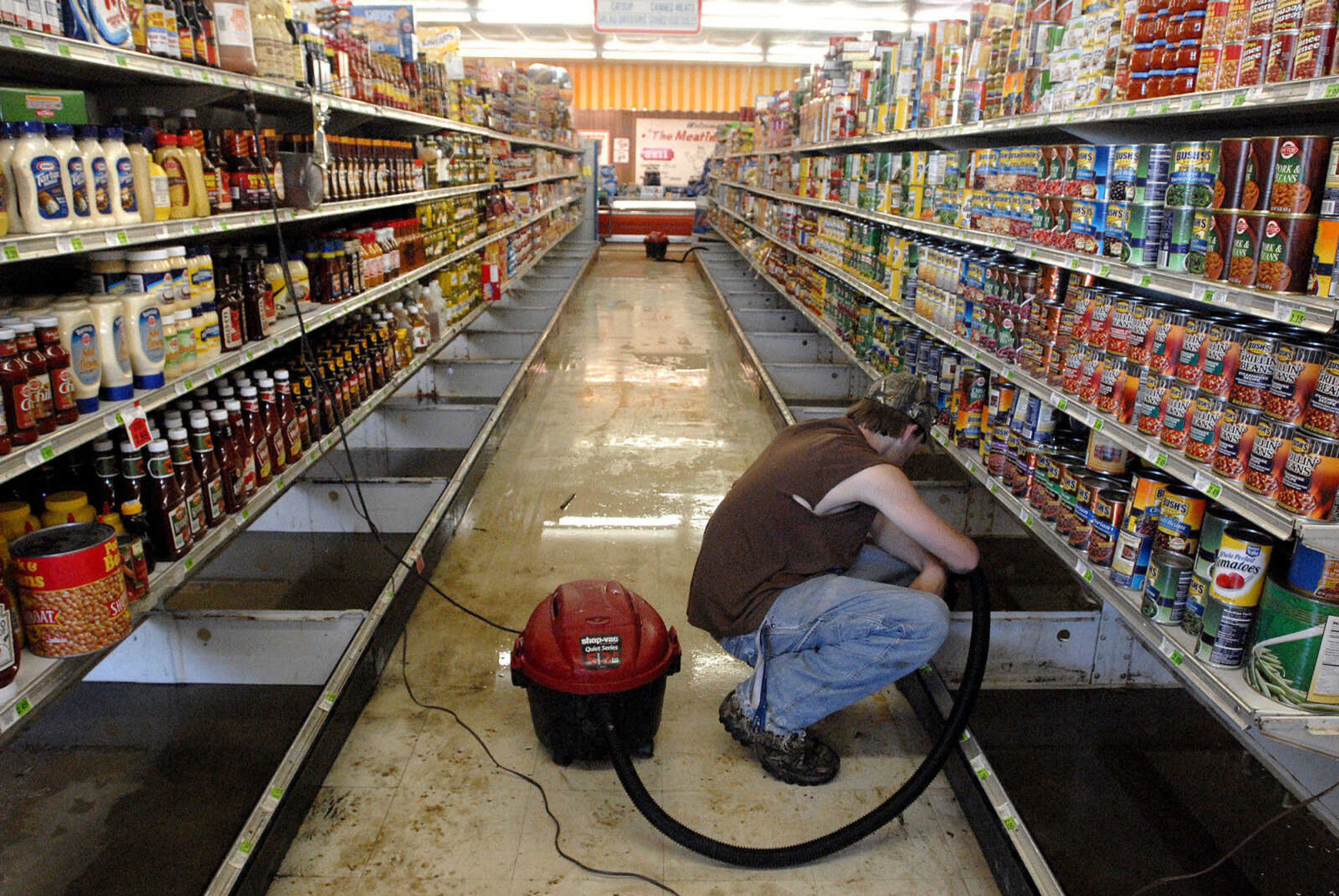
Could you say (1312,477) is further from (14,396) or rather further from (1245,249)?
(14,396)

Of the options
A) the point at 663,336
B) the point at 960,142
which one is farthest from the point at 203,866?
the point at 663,336

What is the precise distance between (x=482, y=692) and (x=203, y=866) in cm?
97

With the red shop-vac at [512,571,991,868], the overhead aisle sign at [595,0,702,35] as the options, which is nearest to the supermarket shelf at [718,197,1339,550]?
the red shop-vac at [512,571,991,868]

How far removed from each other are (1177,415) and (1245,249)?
16.2 inches

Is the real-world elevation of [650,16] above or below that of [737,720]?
above

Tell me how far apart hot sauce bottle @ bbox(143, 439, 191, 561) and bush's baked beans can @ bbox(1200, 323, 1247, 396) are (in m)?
2.48

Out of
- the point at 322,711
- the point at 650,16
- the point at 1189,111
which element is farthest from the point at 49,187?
the point at 650,16

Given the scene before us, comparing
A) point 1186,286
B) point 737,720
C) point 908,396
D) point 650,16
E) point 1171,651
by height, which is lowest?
point 737,720

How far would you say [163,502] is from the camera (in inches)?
93.1

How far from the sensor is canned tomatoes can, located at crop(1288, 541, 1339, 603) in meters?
1.75

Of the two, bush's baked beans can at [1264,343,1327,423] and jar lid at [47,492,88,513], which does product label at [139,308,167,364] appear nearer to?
jar lid at [47,492,88,513]

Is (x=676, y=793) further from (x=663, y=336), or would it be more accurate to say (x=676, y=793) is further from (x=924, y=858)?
(x=663, y=336)

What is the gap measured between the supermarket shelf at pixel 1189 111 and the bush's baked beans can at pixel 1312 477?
62 cm

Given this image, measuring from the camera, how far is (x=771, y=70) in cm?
2161
